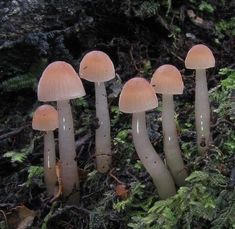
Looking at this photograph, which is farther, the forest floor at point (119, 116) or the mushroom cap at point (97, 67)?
the mushroom cap at point (97, 67)

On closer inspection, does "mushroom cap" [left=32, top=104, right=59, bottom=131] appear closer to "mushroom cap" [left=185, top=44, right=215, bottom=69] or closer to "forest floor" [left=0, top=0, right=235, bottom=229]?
"forest floor" [left=0, top=0, right=235, bottom=229]

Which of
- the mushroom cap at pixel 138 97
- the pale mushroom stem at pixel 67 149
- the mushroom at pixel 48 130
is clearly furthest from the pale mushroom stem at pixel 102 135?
the mushroom cap at pixel 138 97

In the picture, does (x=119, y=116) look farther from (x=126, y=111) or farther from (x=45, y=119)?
(x=126, y=111)

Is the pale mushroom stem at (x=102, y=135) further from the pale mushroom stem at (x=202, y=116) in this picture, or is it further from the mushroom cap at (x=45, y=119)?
the pale mushroom stem at (x=202, y=116)

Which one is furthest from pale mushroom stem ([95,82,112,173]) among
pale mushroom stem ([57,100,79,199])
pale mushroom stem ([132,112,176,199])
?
pale mushroom stem ([132,112,176,199])

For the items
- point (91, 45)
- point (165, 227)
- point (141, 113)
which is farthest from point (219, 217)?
point (91, 45)

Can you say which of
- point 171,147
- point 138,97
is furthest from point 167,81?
point 171,147
